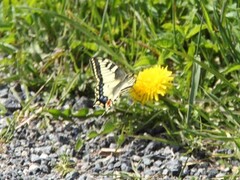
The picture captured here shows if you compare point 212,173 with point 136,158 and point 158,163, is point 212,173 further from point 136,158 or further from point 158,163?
point 136,158

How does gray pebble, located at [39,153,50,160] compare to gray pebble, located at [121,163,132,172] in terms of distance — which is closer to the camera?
gray pebble, located at [121,163,132,172]

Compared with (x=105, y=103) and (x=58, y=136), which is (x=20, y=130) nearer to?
(x=58, y=136)

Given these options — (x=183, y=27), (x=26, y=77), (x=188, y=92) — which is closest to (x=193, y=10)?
(x=183, y=27)

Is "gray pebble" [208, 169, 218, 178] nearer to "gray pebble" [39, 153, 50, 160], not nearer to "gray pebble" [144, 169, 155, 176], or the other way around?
"gray pebble" [144, 169, 155, 176]

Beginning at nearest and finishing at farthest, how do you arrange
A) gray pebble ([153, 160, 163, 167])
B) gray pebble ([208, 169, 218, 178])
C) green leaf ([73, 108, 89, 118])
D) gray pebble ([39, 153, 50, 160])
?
gray pebble ([208, 169, 218, 178])
gray pebble ([153, 160, 163, 167])
gray pebble ([39, 153, 50, 160])
green leaf ([73, 108, 89, 118])

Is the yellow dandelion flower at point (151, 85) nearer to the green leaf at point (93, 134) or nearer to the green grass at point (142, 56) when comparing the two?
the green grass at point (142, 56)

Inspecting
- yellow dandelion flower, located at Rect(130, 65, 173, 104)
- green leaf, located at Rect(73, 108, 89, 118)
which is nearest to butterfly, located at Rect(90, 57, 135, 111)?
yellow dandelion flower, located at Rect(130, 65, 173, 104)

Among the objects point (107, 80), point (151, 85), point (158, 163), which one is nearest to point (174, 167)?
point (158, 163)
